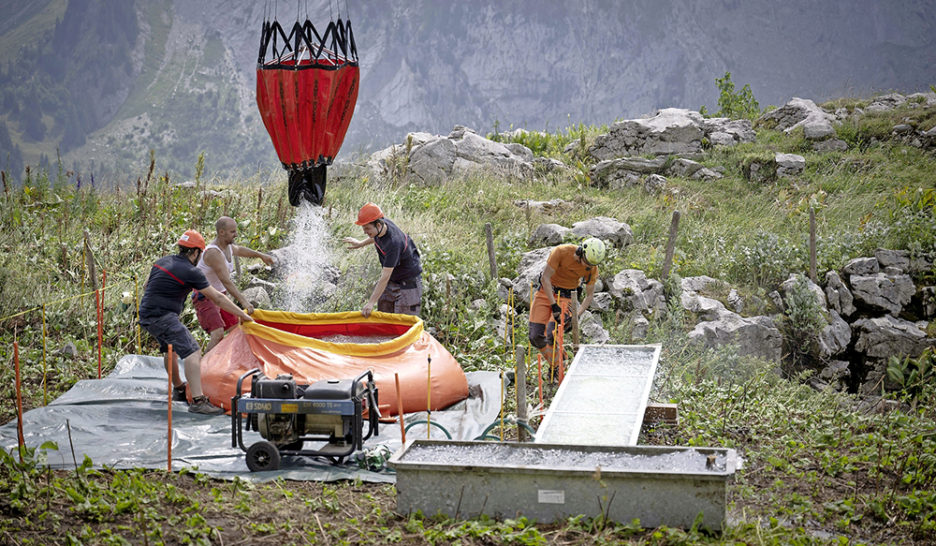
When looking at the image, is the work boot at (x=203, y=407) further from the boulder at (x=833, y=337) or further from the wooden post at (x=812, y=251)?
the wooden post at (x=812, y=251)

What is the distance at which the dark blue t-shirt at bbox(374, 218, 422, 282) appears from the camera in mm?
6914

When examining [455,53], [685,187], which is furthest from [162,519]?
[455,53]

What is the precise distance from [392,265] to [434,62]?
3798 inches

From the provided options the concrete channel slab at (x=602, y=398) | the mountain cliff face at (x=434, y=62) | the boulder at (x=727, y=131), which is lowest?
the concrete channel slab at (x=602, y=398)

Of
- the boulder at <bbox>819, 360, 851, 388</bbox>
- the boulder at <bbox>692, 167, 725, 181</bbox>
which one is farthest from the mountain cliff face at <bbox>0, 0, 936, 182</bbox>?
the boulder at <bbox>819, 360, 851, 388</bbox>

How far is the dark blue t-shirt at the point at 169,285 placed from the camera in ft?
19.2

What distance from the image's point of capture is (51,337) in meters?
8.09

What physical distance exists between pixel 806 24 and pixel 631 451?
96.4m

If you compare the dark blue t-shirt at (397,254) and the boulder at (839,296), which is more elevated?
the dark blue t-shirt at (397,254)

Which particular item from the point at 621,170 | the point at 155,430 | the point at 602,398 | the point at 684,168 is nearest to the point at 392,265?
the point at 602,398

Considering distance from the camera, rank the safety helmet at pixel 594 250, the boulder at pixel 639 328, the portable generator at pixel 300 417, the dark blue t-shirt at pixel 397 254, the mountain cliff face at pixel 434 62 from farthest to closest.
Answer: the mountain cliff face at pixel 434 62, the boulder at pixel 639 328, the dark blue t-shirt at pixel 397 254, the safety helmet at pixel 594 250, the portable generator at pixel 300 417

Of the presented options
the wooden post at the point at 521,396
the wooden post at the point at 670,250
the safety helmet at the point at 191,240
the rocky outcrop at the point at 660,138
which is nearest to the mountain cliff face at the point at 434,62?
the rocky outcrop at the point at 660,138

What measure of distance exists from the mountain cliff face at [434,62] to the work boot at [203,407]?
227 ft

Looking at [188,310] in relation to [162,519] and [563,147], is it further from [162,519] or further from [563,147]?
[563,147]
